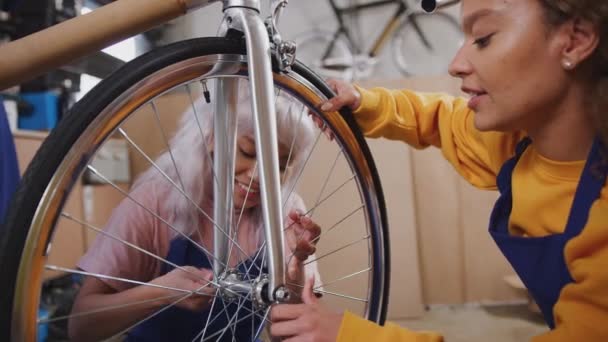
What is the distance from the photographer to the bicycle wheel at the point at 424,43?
261cm

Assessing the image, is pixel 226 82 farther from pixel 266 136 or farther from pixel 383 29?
pixel 383 29

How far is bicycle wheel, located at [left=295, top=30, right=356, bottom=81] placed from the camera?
2609 millimetres

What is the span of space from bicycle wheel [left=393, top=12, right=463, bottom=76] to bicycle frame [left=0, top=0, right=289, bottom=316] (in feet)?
7.18

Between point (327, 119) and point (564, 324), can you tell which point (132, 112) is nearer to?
point (327, 119)

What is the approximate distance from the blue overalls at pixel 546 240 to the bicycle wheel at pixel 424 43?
205 centimetres

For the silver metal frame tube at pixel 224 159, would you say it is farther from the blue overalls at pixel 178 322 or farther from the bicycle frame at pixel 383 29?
the bicycle frame at pixel 383 29

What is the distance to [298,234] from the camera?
0.75 metres

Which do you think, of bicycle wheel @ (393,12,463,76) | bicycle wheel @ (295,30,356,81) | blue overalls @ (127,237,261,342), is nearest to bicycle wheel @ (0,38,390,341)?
blue overalls @ (127,237,261,342)

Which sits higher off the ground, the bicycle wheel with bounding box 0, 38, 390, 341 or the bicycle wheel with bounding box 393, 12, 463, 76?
the bicycle wheel with bounding box 393, 12, 463, 76

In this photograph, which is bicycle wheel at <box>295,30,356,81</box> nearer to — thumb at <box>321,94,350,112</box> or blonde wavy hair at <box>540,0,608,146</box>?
thumb at <box>321,94,350,112</box>

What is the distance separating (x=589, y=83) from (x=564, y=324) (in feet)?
1.03

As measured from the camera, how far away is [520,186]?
660mm

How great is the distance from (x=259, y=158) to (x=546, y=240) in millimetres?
391

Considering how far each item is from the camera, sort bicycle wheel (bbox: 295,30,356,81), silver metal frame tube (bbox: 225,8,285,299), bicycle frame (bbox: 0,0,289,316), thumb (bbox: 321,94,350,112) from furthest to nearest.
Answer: bicycle wheel (bbox: 295,30,356,81) < thumb (bbox: 321,94,350,112) < silver metal frame tube (bbox: 225,8,285,299) < bicycle frame (bbox: 0,0,289,316)
